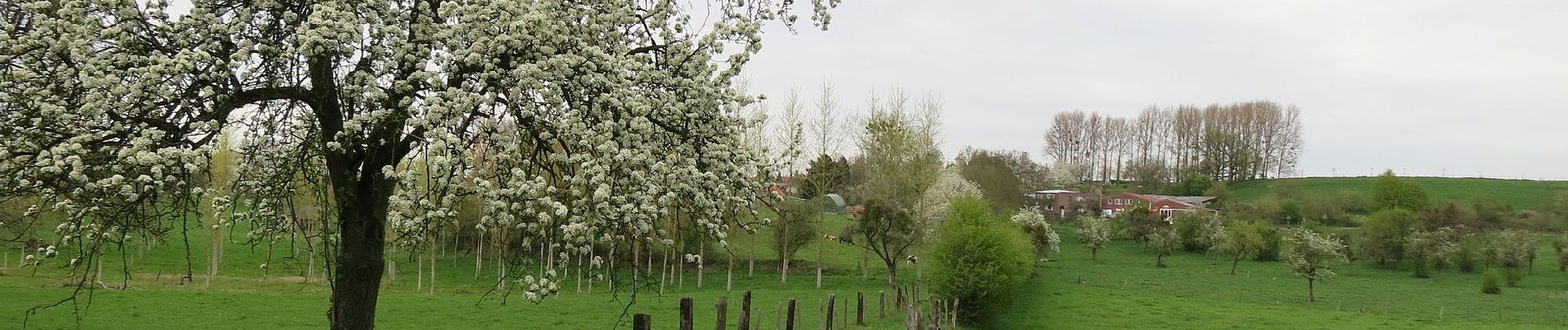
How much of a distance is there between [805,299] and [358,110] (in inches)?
995

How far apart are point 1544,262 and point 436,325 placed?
64284 mm

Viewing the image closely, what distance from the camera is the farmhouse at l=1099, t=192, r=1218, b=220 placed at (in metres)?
80.1

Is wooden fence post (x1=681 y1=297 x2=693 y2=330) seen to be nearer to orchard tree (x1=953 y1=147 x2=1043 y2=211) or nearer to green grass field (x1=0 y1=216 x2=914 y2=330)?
green grass field (x1=0 y1=216 x2=914 y2=330)

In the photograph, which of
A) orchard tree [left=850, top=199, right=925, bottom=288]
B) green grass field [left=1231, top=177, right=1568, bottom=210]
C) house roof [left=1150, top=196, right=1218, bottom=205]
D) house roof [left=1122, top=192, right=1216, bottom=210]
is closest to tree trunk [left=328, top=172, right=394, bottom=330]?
orchard tree [left=850, top=199, right=925, bottom=288]

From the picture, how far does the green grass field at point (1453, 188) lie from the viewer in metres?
88.9

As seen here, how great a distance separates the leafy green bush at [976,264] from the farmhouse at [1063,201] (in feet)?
189

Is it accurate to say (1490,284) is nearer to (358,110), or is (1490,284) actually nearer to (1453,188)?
(358,110)

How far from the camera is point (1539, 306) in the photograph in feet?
119

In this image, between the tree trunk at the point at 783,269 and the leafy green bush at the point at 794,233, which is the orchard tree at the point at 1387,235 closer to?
the leafy green bush at the point at 794,233

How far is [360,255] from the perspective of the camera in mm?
7496

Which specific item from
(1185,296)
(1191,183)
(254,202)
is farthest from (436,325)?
(1191,183)

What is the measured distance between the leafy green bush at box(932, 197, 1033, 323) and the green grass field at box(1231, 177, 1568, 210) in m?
72.5

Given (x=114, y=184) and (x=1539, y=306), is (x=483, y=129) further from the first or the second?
(x=1539, y=306)

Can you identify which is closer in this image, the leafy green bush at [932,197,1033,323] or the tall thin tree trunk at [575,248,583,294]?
the tall thin tree trunk at [575,248,583,294]
